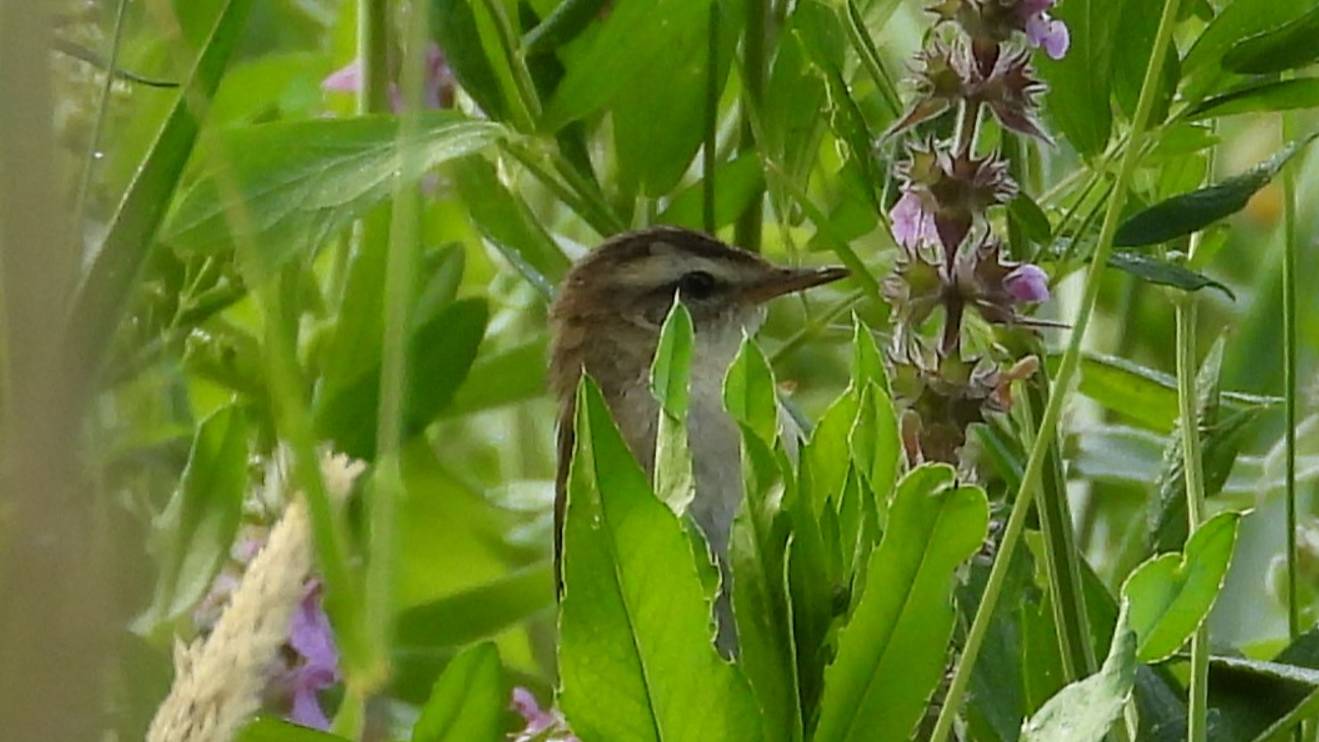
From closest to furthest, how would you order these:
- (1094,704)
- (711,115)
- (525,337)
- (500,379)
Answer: (1094,704), (711,115), (500,379), (525,337)

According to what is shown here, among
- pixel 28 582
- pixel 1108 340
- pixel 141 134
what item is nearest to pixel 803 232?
pixel 1108 340

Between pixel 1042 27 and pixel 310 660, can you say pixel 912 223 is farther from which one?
pixel 310 660

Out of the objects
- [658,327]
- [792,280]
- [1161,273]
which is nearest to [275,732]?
[1161,273]

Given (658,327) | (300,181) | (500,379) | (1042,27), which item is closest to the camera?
(1042,27)

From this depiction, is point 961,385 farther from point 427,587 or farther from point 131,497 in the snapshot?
point 427,587

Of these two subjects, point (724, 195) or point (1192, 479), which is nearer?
point (1192, 479)
